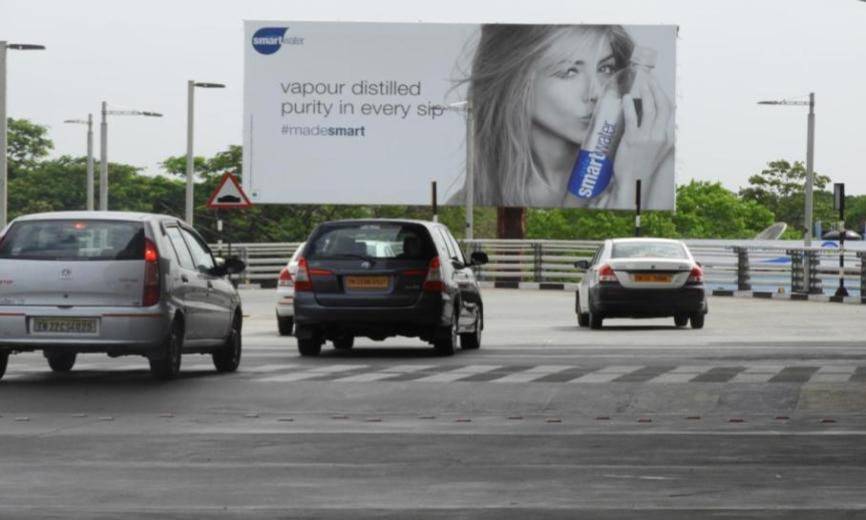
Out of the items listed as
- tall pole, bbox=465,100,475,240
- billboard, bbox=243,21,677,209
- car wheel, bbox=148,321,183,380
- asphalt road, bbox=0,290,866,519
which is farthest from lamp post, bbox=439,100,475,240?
car wheel, bbox=148,321,183,380

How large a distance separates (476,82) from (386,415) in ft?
191

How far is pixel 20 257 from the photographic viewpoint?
2095 centimetres

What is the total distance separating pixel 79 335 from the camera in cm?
2075

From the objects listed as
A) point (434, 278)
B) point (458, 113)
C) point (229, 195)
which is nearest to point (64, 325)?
point (434, 278)

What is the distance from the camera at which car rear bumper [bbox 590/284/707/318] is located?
34531 mm

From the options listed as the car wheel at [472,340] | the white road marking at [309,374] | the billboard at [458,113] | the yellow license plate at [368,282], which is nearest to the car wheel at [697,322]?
the car wheel at [472,340]

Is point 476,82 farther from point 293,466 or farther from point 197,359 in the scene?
point 293,466

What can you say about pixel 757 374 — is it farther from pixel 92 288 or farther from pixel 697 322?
pixel 697 322

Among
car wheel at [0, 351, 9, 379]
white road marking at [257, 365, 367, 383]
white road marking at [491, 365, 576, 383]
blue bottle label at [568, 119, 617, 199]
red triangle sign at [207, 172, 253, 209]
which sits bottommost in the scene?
white road marking at [257, 365, 367, 383]

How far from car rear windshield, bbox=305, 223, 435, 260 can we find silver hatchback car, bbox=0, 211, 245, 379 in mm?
4672

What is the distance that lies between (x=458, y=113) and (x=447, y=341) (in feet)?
164

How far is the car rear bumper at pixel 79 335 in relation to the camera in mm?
20703

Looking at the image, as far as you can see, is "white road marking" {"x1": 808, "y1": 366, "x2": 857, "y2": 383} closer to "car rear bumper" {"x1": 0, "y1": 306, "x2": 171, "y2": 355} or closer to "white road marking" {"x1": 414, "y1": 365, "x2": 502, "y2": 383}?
"white road marking" {"x1": 414, "y1": 365, "x2": 502, "y2": 383}

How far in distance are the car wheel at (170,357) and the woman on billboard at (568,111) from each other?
54.0 meters
